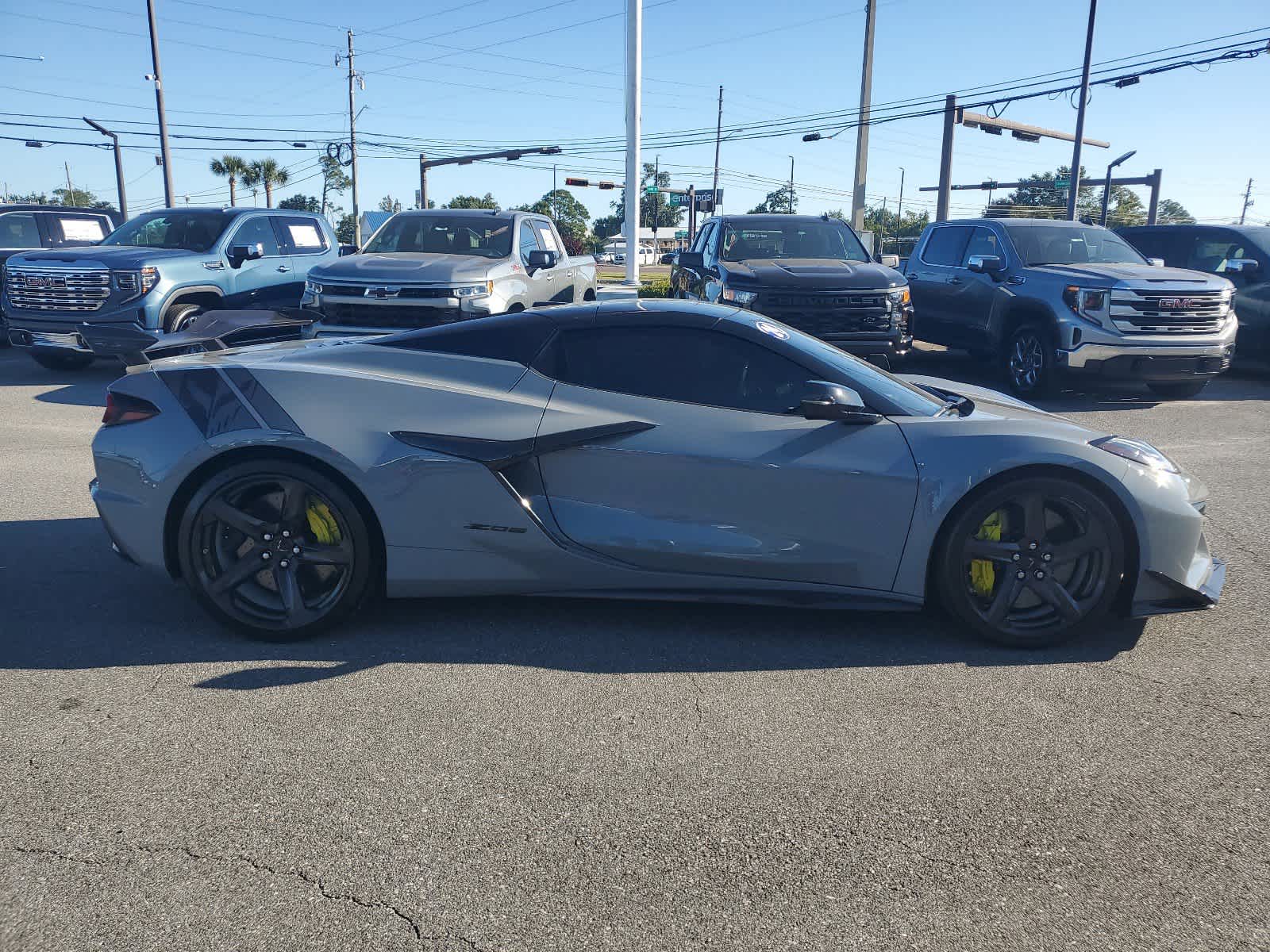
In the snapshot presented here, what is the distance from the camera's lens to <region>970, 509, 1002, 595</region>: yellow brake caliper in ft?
12.8

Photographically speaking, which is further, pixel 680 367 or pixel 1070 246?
pixel 1070 246

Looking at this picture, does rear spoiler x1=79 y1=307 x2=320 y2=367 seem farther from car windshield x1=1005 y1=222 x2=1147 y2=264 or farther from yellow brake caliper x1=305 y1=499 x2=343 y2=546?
car windshield x1=1005 y1=222 x2=1147 y2=264

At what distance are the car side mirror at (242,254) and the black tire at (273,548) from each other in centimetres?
881

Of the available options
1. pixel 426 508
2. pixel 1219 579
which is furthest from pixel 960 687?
pixel 426 508

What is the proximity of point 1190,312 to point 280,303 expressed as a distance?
10.6m

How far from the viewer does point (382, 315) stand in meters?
9.94

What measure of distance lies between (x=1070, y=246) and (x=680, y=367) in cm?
953

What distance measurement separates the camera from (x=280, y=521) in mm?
3920

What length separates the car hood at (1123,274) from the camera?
10344mm

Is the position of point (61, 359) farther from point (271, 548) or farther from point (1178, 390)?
point (1178, 390)

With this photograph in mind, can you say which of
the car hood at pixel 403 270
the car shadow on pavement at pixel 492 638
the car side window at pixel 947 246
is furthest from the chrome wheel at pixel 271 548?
the car side window at pixel 947 246

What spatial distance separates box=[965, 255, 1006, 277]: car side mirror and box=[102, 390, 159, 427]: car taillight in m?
10.2

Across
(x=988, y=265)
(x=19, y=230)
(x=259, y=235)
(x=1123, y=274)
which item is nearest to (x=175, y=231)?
(x=259, y=235)

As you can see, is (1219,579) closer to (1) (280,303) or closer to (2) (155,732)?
(2) (155,732)
